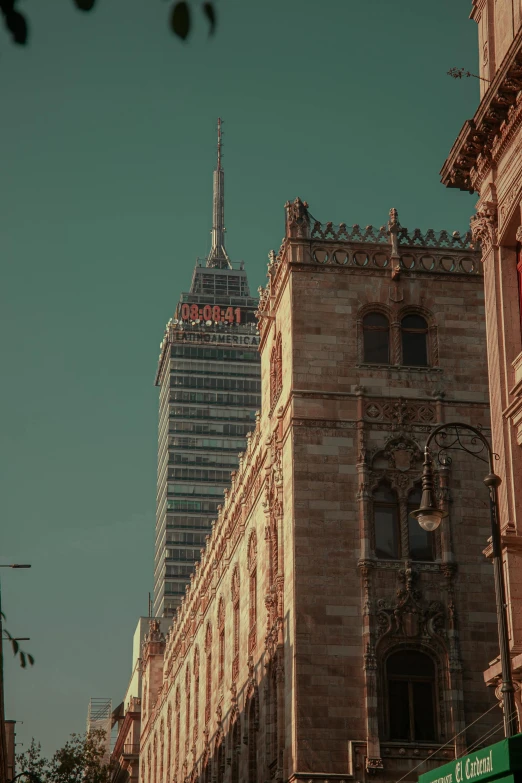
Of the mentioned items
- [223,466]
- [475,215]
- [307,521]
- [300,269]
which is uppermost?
[223,466]

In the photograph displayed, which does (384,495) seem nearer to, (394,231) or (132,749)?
(394,231)

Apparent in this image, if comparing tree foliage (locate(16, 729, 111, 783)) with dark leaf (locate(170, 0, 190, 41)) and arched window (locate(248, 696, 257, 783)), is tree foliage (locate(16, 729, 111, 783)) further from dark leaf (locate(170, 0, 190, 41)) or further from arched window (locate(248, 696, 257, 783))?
dark leaf (locate(170, 0, 190, 41))

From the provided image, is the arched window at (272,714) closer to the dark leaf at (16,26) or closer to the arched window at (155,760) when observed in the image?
the dark leaf at (16,26)

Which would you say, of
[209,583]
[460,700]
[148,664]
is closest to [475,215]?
[460,700]

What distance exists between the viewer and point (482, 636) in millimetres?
41531

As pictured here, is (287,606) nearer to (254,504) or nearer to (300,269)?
(254,504)

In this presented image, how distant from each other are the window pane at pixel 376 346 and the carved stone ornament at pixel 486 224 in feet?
48.9

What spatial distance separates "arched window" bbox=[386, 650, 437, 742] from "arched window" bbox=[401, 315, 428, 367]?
33.2 ft

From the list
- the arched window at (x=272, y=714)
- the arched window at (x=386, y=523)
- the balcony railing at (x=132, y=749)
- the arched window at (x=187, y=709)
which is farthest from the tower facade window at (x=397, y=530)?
the balcony railing at (x=132, y=749)

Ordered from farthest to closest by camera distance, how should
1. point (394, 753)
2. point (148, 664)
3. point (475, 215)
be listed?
point (148, 664), point (394, 753), point (475, 215)

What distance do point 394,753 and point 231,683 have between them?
13.6 metres

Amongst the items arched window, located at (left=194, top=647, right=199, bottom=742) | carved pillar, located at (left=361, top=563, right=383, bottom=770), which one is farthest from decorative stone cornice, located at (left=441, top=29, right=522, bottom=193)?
arched window, located at (left=194, top=647, right=199, bottom=742)

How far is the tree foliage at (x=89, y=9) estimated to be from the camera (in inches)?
271

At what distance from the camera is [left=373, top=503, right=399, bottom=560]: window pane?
42312 millimetres
